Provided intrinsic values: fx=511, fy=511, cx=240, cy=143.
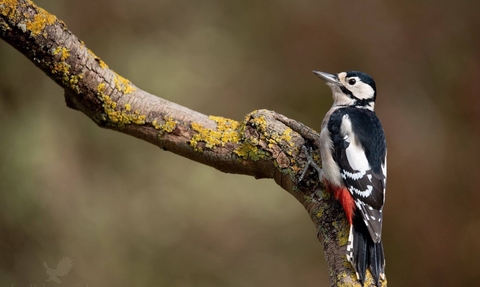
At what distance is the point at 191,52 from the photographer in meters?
4.04

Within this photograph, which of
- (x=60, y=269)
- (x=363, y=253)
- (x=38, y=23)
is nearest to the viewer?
(x=363, y=253)

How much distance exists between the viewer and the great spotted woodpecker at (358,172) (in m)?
1.68

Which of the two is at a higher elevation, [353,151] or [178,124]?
[353,151]

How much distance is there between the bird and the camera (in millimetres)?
3402

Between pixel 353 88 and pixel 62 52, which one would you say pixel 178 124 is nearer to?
pixel 62 52

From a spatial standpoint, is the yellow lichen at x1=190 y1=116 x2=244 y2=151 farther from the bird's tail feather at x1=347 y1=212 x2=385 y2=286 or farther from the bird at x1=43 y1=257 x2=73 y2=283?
the bird at x1=43 y1=257 x2=73 y2=283

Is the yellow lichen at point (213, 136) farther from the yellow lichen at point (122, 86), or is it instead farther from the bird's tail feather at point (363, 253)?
the bird's tail feather at point (363, 253)

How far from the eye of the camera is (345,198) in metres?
1.82

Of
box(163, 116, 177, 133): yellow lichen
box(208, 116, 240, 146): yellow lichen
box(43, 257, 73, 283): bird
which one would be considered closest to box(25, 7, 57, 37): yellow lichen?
box(163, 116, 177, 133): yellow lichen

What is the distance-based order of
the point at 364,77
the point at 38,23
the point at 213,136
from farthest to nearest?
1. the point at 364,77
2. the point at 213,136
3. the point at 38,23

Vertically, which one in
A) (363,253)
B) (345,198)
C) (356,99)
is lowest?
(363,253)

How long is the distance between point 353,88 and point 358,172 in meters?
0.68

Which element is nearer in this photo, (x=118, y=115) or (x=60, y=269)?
(x=118, y=115)

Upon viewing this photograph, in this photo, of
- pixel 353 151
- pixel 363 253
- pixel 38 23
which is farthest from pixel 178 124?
pixel 363 253
